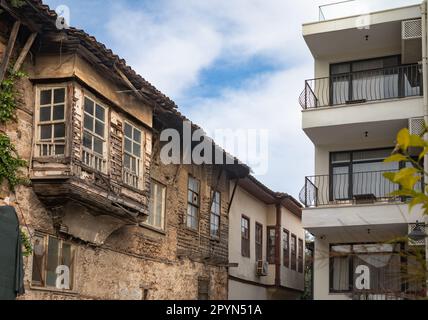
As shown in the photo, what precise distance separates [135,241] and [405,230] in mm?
7165

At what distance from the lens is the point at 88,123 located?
14.4m

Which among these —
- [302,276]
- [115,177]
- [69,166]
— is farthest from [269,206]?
[69,166]

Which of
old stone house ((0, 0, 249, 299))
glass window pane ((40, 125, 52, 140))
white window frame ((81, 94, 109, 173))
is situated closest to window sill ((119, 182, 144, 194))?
old stone house ((0, 0, 249, 299))

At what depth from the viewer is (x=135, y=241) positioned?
17281 mm

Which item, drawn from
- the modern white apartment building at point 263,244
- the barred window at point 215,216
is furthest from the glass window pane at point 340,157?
the modern white apartment building at point 263,244

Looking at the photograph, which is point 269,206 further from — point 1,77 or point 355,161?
point 1,77

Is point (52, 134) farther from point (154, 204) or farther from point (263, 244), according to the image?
point (263, 244)

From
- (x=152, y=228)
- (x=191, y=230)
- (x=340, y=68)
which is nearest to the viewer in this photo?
(x=152, y=228)

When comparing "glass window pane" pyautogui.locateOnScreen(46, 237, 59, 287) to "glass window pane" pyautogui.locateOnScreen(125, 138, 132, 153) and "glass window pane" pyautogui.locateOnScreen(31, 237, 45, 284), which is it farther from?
"glass window pane" pyautogui.locateOnScreen(125, 138, 132, 153)

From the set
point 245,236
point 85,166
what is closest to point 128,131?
point 85,166

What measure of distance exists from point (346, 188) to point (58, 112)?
30.0 feet

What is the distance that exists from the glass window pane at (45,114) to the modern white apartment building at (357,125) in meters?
7.87

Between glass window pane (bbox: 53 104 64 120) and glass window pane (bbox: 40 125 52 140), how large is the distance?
23 centimetres

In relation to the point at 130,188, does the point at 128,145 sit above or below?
above
